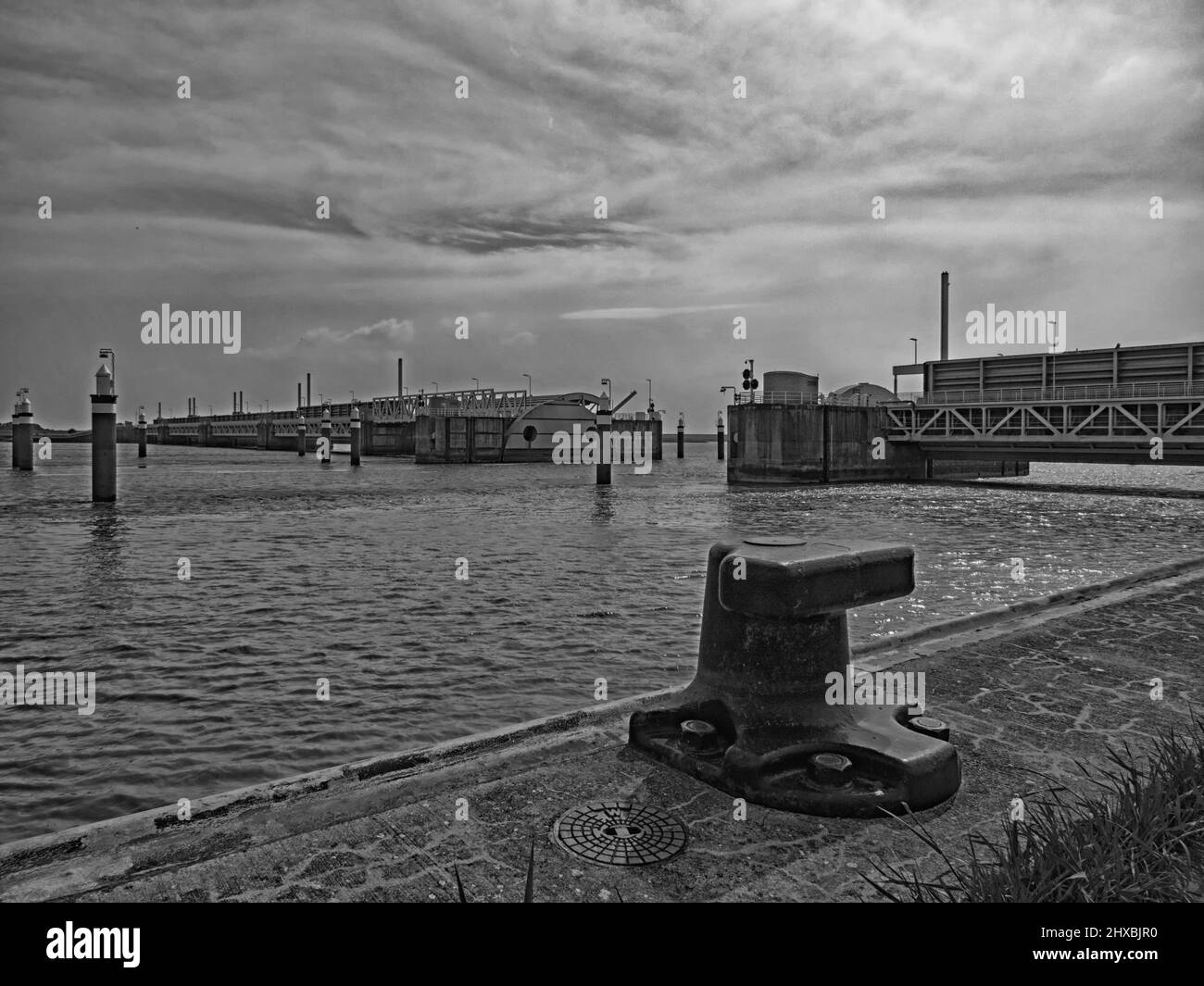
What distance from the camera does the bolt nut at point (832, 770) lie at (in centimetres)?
416

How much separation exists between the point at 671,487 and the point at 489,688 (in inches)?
1529

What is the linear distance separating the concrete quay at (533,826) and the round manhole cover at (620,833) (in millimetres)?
65

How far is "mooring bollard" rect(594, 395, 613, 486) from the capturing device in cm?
4237

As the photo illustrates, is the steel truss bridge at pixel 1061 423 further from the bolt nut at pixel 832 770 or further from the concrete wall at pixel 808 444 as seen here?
the bolt nut at pixel 832 770

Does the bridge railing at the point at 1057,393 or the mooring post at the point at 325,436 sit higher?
the bridge railing at the point at 1057,393

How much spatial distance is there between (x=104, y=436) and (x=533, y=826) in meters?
32.1

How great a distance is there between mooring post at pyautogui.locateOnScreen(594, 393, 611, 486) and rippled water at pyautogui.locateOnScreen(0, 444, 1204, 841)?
454 inches

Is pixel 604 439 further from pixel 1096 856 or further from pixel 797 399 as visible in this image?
pixel 1096 856

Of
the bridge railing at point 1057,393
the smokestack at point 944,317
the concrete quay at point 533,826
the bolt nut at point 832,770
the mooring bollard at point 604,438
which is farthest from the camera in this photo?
the smokestack at point 944,317

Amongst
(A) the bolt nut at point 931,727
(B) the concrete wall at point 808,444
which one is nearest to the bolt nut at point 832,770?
(A) the bolt nut at point 931,727

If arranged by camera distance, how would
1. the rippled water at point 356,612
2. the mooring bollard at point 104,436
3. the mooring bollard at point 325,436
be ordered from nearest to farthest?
the rippled water at point 356,612
the mooring bollard at point 104,436
the mooring bollard at point 325,436

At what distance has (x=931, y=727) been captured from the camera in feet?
15.5
